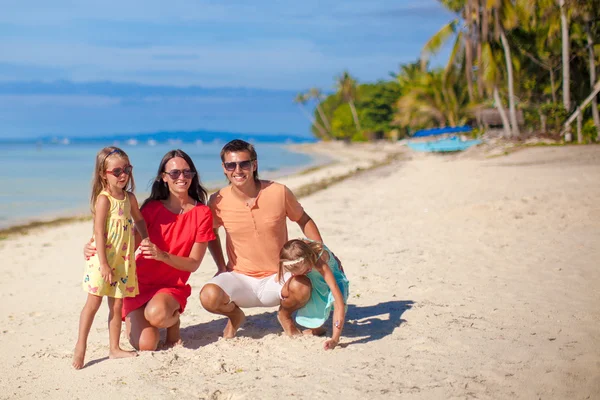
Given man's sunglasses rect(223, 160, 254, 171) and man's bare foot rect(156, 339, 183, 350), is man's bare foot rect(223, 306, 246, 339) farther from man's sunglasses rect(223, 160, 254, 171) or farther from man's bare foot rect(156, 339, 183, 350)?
man's sunglasses rect(223, 160, 254, 171)

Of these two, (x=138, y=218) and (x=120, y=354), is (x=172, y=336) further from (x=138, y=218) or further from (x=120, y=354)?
(x=138, y=218)

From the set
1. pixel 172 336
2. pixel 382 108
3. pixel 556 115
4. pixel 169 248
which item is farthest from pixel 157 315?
pixel 382 108

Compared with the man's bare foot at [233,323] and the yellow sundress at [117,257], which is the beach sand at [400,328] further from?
the yellow sundress at [117,257]

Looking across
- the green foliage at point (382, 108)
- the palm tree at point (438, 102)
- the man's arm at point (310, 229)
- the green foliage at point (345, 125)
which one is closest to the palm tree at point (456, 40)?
the palm tree at point (438, 102)

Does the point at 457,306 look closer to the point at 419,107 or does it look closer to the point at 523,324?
the point at 523,324

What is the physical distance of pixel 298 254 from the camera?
3.92 metres

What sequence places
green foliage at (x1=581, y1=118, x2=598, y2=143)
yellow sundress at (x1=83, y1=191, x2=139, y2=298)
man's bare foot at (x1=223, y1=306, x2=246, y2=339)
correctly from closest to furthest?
yellow sundress at (x1=83, y1=191, x2=139, y2=298), man's bare foot at (x1=223, y1=306, x2=246, y2=339), green foliage at (x1=581, y1=118, x2=598, y2=143)

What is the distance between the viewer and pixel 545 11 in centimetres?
2422

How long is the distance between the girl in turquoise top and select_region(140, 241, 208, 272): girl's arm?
22.9 inches

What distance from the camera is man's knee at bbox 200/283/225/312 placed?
13.6ft

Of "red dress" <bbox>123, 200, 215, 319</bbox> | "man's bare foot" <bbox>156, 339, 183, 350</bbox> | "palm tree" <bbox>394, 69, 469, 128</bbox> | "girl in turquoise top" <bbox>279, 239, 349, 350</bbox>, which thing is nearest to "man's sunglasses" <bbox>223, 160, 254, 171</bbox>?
"red dress" <bbox>123, 200, 215, 319</bbox>

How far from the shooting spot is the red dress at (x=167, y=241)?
4.25 m

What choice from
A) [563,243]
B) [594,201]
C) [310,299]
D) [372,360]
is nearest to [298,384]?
[372,360]

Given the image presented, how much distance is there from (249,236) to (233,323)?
2.12 feet
